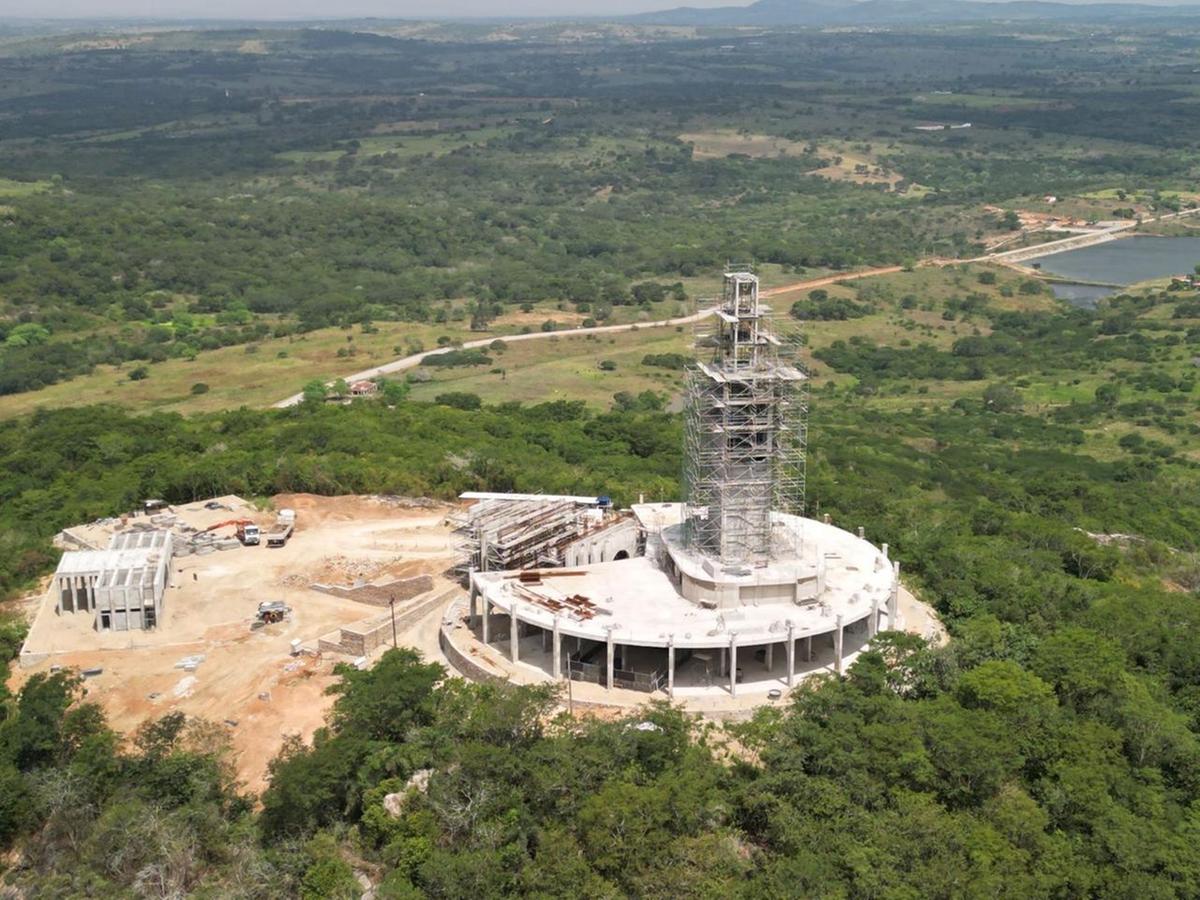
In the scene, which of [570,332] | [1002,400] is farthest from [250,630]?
[570,332]

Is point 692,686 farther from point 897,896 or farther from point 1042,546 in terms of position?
point 1042,546

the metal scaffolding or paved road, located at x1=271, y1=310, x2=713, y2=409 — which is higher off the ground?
the metal scaffolding

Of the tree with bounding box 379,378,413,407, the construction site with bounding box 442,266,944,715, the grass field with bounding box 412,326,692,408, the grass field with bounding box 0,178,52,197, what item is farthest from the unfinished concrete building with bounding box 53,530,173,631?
the grass field with bounding box 0,178,52,197

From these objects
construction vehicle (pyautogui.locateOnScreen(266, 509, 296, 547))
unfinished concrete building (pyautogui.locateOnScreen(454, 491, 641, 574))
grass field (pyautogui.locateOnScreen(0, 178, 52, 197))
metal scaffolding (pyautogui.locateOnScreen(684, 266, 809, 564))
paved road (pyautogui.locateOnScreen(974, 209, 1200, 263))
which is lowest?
paved road (pyautogui.locateOnScreen(974, 209, 1200, 263))

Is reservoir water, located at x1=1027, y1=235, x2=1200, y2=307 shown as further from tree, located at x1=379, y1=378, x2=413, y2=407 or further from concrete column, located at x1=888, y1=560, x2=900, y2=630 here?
concrete column, located at x1=888, y1=560, x2=900, y2=630

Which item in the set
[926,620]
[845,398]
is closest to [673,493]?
[926,620]
